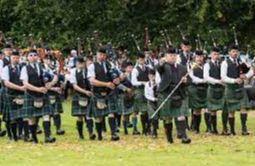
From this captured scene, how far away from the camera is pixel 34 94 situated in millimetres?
13969

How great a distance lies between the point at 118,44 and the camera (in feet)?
99.1

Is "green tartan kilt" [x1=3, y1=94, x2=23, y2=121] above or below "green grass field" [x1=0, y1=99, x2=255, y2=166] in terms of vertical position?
above

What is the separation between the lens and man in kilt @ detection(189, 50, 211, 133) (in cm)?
1603

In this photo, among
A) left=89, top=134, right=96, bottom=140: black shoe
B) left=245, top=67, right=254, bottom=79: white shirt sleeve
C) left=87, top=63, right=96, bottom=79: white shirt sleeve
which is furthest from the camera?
left=245, top=67, right=254, bottom=79: white shirt sleeve

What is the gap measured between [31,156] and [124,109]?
4.82 meters

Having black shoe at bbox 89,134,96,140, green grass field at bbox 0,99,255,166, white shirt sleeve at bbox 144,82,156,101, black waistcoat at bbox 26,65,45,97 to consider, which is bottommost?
green grass field at bbox 0,99,255,166

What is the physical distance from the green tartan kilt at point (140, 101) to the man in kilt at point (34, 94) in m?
2.61

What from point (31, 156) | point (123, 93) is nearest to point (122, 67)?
point (123, 93)

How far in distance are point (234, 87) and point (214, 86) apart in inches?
20.0

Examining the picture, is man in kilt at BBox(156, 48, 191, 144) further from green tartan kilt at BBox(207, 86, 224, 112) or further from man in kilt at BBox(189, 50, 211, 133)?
man in kilt at BBox(189, 50, 211, 133)

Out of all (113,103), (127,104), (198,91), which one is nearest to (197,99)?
(198,91)

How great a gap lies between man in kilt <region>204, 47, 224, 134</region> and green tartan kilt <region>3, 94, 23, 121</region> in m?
3.77

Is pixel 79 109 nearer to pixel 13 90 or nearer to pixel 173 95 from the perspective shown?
pixel 13 90

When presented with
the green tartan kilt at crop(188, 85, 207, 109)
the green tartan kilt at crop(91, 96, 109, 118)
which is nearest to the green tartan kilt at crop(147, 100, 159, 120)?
the green tartan kilt at crop(91, 96, 109, 118)
